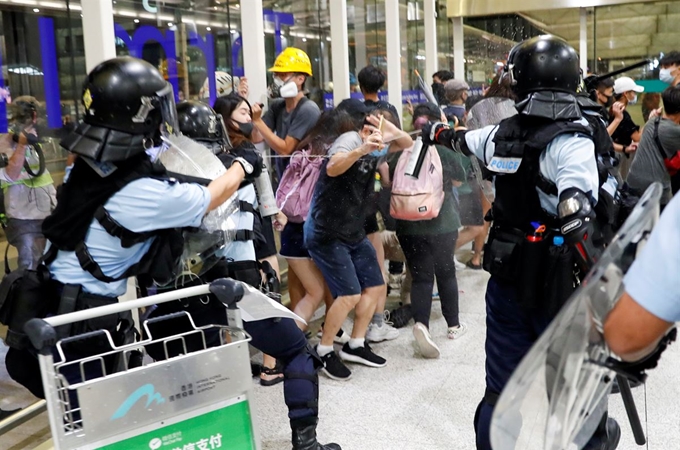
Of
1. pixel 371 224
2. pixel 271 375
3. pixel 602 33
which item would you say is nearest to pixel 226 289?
pixel 271 375

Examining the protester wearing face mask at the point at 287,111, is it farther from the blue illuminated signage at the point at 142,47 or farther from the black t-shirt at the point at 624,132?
the black t-shirt at the point at 624,132

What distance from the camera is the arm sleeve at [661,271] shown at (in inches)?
40.5

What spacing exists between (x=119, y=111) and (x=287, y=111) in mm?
2408

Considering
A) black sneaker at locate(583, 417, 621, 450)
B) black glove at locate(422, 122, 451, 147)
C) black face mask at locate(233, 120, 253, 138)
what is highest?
black face mask at locate(233, 120, 253, 138)

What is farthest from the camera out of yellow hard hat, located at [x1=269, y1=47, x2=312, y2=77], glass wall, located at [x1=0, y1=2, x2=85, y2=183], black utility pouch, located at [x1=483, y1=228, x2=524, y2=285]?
yellow hard hat, located at [x1=269, y1=47, x2=312, y2=77]

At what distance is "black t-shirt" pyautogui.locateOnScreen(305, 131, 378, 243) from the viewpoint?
407 cm

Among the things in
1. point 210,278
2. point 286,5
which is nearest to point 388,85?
point 286,5

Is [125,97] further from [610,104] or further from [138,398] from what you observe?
[610,104]

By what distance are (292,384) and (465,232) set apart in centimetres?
245

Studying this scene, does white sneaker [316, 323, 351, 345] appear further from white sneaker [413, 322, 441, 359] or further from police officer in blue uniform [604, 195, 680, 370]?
police officer in blue uniform [604, 195, 680, 370]

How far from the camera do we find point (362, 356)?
14.6ft

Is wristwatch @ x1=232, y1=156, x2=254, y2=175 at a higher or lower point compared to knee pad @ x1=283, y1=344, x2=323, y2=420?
higher

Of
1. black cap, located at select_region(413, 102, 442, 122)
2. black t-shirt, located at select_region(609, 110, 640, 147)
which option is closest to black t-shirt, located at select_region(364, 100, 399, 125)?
black cap, located at select_region(413, 102, 442, 122)

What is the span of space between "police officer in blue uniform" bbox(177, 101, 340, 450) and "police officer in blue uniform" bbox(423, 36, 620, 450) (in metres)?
0.71
